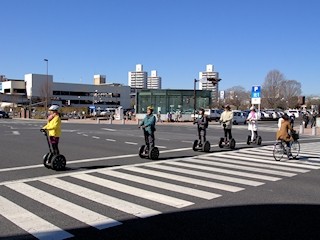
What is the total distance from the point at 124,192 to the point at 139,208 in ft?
4.44

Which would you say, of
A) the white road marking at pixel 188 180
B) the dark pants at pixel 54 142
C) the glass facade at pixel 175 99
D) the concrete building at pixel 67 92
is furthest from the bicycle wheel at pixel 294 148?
the concrete building at pixel 67 92

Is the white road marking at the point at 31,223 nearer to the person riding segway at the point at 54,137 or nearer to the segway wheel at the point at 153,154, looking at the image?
the person riding segway at the point at 54,137

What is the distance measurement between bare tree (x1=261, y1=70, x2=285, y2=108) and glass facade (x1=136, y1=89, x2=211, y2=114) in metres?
58.0

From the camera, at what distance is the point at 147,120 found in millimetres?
13625

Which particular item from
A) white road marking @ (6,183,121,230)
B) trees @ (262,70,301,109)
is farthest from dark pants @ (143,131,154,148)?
trees @ (262,70,301,109)

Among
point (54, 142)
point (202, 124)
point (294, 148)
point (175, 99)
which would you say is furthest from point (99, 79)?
point (54, 142)

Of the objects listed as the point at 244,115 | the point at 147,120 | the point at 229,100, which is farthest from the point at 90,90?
the point at 147,120

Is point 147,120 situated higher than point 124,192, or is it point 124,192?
point 147,120

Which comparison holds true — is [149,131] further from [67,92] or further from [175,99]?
[67,92]

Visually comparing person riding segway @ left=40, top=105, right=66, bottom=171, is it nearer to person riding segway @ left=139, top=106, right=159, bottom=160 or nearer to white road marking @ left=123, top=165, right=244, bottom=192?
white road marking @ left=123, top=165, right=244, bottom=192

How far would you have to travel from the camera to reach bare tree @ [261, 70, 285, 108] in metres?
113

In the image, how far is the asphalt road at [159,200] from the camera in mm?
5727

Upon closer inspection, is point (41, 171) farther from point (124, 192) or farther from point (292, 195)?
point (292, 195)

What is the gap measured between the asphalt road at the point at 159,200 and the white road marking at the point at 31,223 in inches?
0.5
